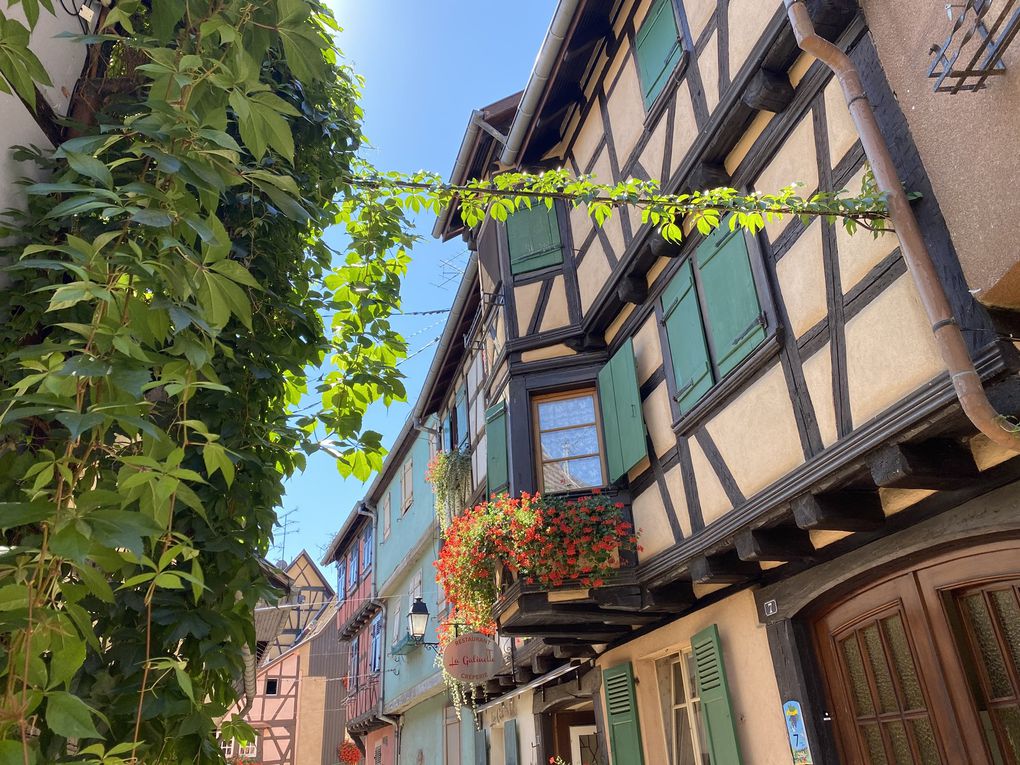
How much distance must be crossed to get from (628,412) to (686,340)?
106 cm

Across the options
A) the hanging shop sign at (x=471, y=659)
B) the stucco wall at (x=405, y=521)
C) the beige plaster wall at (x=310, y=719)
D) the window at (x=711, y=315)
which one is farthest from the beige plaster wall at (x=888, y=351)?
the beige plaster wall at (x=310, y=719)

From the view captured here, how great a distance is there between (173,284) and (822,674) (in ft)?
15.8

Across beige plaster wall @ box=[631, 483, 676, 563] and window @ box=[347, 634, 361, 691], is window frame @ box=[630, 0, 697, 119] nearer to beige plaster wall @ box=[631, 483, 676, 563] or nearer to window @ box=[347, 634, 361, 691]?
beige plaster wall @ box=[631, 483, 676, 563]

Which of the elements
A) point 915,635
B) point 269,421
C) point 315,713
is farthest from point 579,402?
point 315,713

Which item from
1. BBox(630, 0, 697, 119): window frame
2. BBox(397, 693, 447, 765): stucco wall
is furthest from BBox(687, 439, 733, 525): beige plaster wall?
BBox(397, 693, 447, 765): stucco wall

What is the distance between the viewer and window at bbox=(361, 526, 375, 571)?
2002 centimetres

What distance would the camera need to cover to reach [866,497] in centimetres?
428

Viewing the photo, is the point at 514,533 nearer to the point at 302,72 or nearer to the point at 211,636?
the point at 211,636

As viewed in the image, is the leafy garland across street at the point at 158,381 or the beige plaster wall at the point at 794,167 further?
the beige plaster wall at the point at 794,167

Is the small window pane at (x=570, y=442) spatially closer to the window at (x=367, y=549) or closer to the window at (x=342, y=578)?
the window at (x=367, y=549)

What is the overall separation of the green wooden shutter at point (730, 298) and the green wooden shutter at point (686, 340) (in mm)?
135

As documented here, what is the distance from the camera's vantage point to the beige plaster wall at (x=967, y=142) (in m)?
Answer: 3.07

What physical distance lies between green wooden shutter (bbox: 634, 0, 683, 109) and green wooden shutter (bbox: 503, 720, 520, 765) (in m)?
7.63

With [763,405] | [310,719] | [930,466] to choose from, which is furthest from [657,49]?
[310,719]
